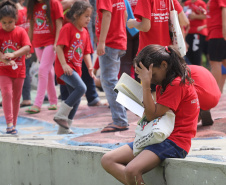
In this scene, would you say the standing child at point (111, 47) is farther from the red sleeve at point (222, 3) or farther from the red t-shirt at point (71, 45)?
the red sleeve at point (222, 3)

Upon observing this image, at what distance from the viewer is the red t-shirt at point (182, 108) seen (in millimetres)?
3617

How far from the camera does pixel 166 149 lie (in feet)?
11.8

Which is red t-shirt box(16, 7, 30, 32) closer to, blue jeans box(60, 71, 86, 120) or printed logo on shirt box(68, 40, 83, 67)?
printed logo on shirt box(68, 40, 83, 67)

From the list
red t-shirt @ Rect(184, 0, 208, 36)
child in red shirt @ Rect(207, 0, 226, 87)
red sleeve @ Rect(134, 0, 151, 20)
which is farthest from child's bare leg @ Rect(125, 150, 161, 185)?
red t-shirt @ Rect(184, 0, 208, 36)

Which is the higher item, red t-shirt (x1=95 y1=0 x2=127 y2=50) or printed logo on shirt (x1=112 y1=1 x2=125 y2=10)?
printed logo on shirt (x1=112 y1=1 x2=125 y2=10)

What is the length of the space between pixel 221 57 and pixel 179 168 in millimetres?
3796

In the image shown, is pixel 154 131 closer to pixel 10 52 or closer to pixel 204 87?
pixel 204 87

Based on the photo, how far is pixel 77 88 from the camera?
20.3ft

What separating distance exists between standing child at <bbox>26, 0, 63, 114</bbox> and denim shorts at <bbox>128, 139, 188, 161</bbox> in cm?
430

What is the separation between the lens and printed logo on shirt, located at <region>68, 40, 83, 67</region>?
6.40 m

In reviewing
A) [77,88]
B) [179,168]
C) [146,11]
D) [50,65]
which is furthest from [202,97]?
[50,65]

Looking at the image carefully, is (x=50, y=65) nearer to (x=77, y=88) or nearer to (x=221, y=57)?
(x=77, y=88)

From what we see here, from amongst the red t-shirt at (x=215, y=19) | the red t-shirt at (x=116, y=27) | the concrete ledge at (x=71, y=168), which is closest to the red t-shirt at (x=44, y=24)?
the red t-shirt at (x=116, y=27)

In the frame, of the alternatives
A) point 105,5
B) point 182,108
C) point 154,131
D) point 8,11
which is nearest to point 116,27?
point 105,5
